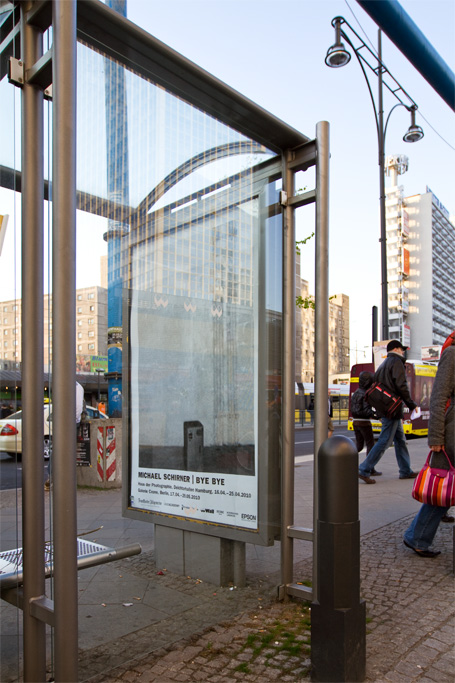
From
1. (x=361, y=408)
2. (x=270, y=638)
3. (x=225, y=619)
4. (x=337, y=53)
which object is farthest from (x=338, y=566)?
(x=337, y=53)

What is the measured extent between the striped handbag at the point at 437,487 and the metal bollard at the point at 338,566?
180 centimetres

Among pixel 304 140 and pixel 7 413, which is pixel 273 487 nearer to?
pixel 7 413

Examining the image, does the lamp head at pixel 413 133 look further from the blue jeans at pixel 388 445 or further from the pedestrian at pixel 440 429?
the pedestrian at pixel 440 429

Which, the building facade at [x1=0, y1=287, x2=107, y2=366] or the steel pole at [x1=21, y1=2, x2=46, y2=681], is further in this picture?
the building facade at [x1=0, y1=287, x2=107, y2=366]

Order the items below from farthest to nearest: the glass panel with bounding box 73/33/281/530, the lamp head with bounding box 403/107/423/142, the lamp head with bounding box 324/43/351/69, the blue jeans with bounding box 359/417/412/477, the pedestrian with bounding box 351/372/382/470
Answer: the lamp head with bounding box 403/107/423/142
the lamp head with bounding box 324/43/351/69
the pedestrian with bounding box 351/372/382/470
the blue jeans with bounding box 359/417/412/477
the glass panel with bounding box 73/33/281/530

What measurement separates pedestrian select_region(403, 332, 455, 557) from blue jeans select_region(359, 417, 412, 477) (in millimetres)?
3191

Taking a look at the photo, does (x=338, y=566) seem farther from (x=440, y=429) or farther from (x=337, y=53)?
(x=337, y=53)

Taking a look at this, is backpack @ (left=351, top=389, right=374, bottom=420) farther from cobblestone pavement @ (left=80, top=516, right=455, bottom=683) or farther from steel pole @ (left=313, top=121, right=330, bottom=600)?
steel pole @ (left=313, top=121, right=330, bottom=600)

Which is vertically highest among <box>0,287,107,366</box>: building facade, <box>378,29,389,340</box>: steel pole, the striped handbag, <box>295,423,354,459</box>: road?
<box>378,29,389,340</box>: steel pole

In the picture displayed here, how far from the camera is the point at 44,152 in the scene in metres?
2.52

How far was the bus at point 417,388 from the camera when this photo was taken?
20547 mm

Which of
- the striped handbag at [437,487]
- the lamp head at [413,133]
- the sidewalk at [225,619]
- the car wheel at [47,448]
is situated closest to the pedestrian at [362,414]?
the sidewalk at [225,619]

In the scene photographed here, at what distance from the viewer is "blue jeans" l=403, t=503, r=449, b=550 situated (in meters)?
4.21

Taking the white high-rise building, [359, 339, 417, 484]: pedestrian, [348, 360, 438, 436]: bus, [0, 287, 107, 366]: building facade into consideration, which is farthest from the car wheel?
the white high-rise building
